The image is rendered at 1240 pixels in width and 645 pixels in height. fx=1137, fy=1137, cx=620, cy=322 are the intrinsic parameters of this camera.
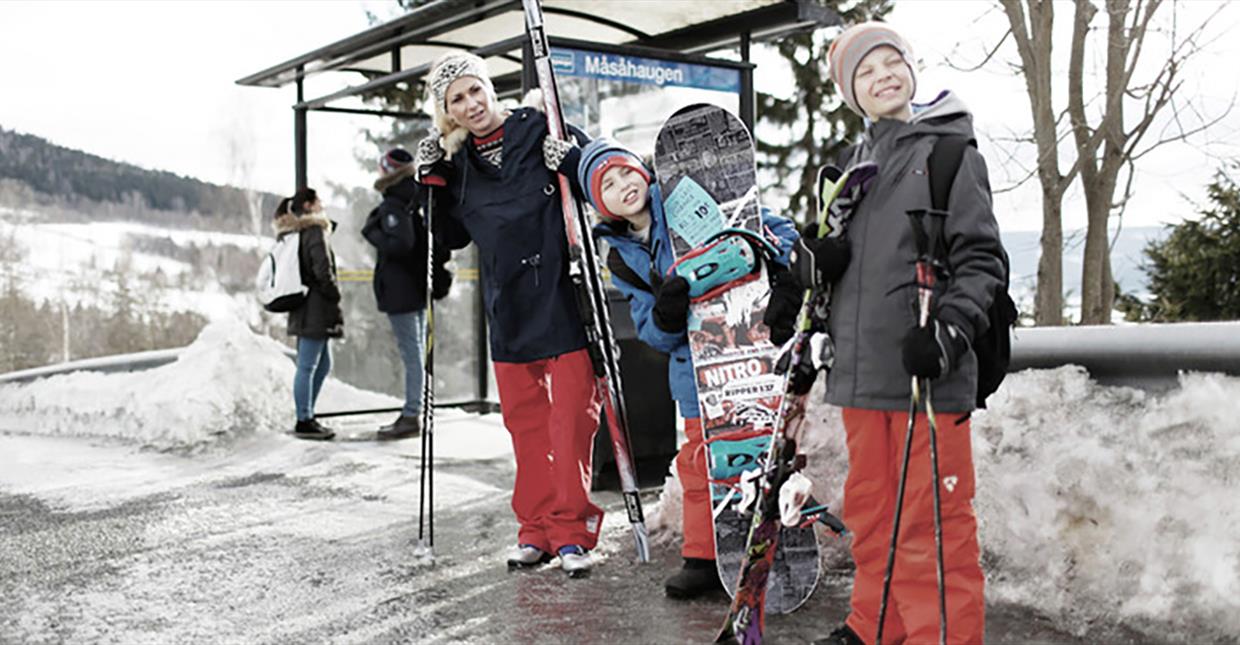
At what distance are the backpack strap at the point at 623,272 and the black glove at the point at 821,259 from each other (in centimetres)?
111

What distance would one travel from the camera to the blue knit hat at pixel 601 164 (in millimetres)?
4184

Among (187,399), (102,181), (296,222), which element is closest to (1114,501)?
(296,222)

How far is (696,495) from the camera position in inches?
161

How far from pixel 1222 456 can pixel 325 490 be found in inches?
184

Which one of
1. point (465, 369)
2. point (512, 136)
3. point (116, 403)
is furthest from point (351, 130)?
point (512, 136)

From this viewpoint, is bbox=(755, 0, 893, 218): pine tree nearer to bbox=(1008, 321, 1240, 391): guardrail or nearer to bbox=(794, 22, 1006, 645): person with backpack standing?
bbox=(1008, 321, 1240, 391): guardrail

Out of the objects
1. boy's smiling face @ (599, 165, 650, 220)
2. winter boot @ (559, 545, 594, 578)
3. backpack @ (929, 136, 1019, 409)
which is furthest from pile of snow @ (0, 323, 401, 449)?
backpack @ (929, 136, 1019, 409)

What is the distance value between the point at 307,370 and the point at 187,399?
3.10ft

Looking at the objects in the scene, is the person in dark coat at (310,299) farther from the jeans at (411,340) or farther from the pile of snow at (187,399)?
the jeans at (411,340)

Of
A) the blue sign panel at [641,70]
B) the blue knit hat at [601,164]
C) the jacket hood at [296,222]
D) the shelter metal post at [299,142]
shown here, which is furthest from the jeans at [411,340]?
the blue knit hat at [601,164]

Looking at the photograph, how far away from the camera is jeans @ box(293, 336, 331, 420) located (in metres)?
8.55

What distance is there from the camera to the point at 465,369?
9914mm

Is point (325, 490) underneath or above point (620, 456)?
underneath

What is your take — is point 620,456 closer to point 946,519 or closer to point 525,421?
point 525,421
